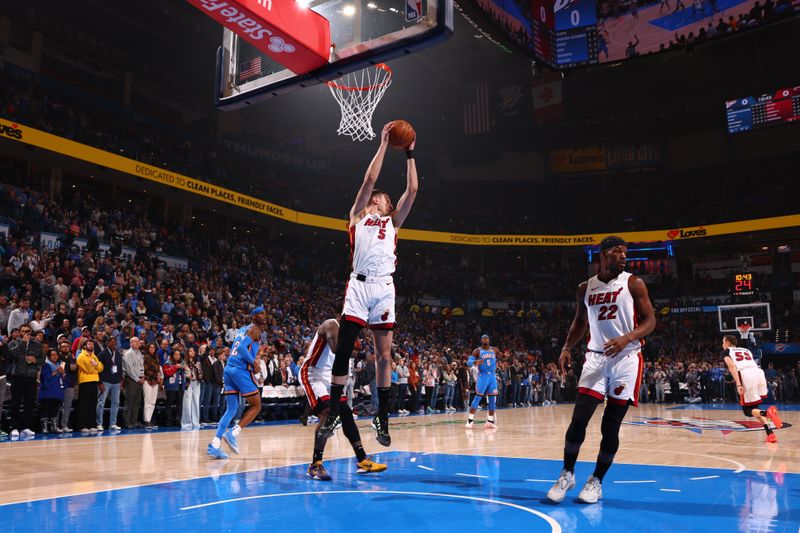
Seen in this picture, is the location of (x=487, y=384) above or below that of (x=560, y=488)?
above

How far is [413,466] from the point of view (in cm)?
665

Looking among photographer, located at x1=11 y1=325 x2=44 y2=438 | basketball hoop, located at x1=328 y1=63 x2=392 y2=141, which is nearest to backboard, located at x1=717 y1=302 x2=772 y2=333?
basketball hoop, located at x1=328 y1=63 x2=392 y2=141

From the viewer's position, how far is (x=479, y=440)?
32.3ft

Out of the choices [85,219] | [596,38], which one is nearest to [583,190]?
[596,38]

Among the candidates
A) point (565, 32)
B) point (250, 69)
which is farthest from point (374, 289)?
point (565, 32)

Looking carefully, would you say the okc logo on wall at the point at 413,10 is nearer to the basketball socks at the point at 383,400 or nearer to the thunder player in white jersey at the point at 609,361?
the thunder player in white jersey at the point at 609,361

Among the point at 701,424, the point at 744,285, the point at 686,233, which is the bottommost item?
the point at 701,424

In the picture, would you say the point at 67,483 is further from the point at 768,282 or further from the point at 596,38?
the point at 768,282

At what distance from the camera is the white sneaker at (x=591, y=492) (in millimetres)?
4625

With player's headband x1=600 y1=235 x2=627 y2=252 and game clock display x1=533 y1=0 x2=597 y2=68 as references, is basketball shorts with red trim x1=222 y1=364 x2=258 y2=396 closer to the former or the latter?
player's headband x1=600 y1=235 x2=627 y2=252

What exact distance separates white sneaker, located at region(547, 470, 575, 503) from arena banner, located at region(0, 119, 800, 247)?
19277mm

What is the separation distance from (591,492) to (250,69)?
5931mm

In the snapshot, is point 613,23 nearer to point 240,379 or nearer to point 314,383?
point 240,379

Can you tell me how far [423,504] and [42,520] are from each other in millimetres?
2492
